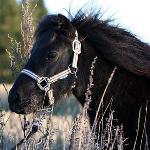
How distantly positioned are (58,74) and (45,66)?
6.4 inches

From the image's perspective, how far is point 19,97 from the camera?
5.69 meters

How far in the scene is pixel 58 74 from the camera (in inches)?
231

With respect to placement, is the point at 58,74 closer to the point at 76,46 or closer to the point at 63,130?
the point at 76,46

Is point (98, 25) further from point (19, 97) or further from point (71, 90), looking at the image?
point (19, 97)

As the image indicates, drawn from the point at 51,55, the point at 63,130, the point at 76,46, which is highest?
the point at 76,46

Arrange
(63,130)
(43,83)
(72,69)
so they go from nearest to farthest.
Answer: (63,130), (43,83), (72,69)

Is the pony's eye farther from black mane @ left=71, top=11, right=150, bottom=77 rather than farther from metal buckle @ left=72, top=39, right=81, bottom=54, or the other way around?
black mane @ left=71, top=11, right=150, bottom=77

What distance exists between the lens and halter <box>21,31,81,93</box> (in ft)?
18.9

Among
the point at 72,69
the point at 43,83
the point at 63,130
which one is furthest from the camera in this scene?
the point at 72,69

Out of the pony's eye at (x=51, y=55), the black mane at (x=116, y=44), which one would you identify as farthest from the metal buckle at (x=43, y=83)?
the black mane at (x=116, y=44)

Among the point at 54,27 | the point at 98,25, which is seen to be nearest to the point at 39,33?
the point at 54,27

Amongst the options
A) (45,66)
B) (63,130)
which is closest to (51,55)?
(45,66)

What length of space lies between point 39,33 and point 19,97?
0.80 m

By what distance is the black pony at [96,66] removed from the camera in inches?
227
